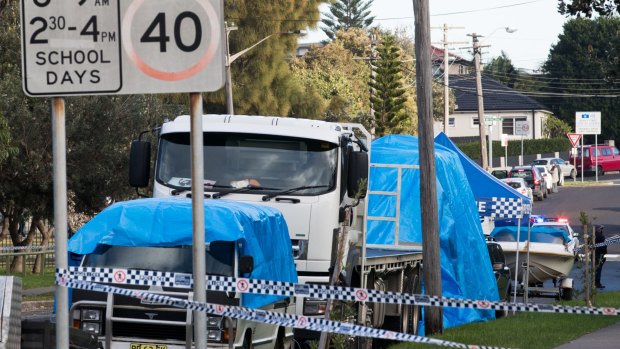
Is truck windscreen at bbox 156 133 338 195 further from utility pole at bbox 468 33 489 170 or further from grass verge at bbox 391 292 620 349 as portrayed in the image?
utility pole at bbox 468 33 489 170

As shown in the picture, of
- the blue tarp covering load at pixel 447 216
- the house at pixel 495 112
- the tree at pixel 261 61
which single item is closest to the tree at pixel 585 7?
the blue tarp covering load at pixel 447 216

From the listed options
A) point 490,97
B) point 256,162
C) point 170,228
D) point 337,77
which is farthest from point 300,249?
point 490,97

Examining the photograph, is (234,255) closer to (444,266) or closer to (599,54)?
(444,266)

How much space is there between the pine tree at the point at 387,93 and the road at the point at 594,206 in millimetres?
9582

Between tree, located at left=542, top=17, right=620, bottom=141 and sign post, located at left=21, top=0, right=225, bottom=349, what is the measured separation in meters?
102

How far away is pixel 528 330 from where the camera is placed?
18.7 meters

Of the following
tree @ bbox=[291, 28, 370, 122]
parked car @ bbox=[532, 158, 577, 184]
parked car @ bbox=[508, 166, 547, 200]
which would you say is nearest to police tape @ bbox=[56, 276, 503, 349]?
parked car @ bbox=[508, 166, 547, 200]

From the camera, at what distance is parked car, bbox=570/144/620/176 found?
260ft

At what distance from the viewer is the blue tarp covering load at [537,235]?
27516 millimetres

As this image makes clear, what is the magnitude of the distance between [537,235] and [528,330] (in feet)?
30.7

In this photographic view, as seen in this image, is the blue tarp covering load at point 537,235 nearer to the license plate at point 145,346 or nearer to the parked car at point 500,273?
the parked car at point 500,273

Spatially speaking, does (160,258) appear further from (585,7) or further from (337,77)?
(337,77)

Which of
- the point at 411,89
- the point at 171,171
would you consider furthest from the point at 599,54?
the point at 171,171

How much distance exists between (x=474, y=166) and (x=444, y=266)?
15.1ft
